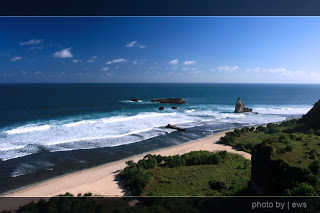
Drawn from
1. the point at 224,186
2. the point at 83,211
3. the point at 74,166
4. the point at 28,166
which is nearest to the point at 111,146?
the point at 74,166

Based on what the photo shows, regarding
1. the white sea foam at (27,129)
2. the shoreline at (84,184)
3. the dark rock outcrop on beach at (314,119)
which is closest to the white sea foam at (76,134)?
the white sea foam at (27,129)

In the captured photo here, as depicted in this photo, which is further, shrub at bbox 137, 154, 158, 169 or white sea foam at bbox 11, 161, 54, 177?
shrub at bbox 137, 154, 158, 169

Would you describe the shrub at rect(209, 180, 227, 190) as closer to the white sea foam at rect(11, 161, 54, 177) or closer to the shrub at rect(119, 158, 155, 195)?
Result: the shrub at rect(119, 158, 155, 195)

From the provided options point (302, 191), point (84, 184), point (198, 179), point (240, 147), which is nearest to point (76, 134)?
point (84, 184)

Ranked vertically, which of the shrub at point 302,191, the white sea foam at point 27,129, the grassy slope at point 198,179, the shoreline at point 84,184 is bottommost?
the shoreline at point 84,184

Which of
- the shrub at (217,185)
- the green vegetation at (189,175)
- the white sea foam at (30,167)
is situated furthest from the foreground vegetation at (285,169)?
the white sea foam at (30,167)

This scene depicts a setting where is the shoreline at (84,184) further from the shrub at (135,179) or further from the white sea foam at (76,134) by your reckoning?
the white sea foam at (76,134)

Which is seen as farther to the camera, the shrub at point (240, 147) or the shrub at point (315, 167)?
the shrub at point (240, 147)

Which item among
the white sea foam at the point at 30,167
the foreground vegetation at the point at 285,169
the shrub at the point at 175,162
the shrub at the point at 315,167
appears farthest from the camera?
the shrub at the point at 175,162

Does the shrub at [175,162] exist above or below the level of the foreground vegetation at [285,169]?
below

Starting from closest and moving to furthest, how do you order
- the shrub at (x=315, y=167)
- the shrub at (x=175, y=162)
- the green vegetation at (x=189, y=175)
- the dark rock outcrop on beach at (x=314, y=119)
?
the shrub at (x=315, y=167), the green vegetation at (x=189, y=175), the shrub at (x=175, y=162), the dark rock outcrop on beach at (x=314, y=119)

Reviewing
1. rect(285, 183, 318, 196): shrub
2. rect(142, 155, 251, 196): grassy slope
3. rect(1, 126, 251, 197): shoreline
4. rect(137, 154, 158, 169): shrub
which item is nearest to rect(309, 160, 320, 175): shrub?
rect(285, 183, 318, 196): shrub
